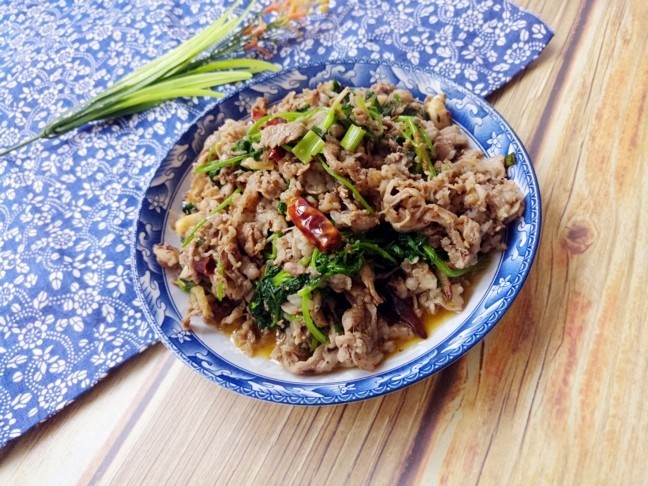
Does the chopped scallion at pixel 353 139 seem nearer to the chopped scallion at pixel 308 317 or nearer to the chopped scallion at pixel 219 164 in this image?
the chopped scallion at pixel 219 164

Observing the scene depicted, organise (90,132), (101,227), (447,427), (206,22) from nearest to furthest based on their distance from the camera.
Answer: (447,427), (101,227), (90,132), (206,22)

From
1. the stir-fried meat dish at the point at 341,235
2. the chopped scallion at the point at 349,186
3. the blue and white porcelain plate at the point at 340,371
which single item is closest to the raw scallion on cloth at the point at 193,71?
A: the blue and white porcelain plate at the point at 340,371

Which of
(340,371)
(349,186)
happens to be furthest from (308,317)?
(349,186)

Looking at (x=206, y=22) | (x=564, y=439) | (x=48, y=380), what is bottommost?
(x=48, y=380)

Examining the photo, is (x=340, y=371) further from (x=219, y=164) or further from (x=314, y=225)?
(x=219, y=164)

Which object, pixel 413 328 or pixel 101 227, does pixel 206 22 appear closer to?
pixel 101 227

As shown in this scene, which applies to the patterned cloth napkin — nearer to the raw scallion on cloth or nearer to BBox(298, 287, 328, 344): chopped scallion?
the raw scallion on cloth

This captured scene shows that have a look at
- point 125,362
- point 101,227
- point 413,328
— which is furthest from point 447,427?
point 101,227
